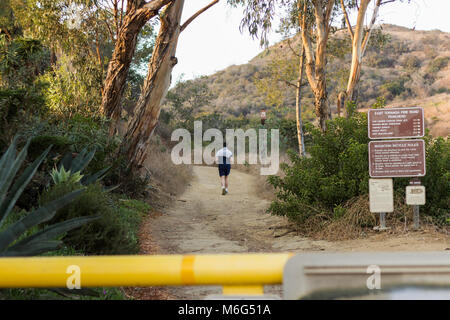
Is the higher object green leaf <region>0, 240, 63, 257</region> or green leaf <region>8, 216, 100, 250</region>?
green leaf <region>8, 216, 100, 250</region>

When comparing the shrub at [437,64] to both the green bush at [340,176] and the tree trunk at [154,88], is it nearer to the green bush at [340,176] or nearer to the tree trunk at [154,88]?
the tree trunk at [154,88]

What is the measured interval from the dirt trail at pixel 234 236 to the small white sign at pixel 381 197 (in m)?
0.44

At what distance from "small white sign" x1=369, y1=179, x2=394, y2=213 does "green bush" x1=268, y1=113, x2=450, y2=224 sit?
1.70 feet

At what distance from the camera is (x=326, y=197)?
8.77 m

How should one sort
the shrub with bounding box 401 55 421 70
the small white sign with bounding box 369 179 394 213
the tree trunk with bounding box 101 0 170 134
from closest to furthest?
the small white sign with bounding box 369 179 394 213, the tree trunk with bounding box 101 0 170 134, the shrub with bounding box 401 55 421 70

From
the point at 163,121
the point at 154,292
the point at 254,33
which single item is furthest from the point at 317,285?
the point at 163,121

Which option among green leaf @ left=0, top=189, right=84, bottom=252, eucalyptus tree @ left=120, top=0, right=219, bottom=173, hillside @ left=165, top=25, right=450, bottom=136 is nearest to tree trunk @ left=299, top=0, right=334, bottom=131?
eucalyptus tree @ left=120, top=0, right=219, bottom=173

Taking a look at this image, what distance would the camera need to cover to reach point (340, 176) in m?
8.75

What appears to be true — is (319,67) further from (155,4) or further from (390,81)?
(390,81)

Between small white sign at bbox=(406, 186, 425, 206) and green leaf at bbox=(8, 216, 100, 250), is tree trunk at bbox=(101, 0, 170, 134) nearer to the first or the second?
small white sign at bbox=(406, 186, 425, 206)

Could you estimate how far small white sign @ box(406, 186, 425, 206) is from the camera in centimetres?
765

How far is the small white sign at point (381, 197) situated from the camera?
7.76 metres

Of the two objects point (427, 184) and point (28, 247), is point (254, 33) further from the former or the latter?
point (28, 247)
